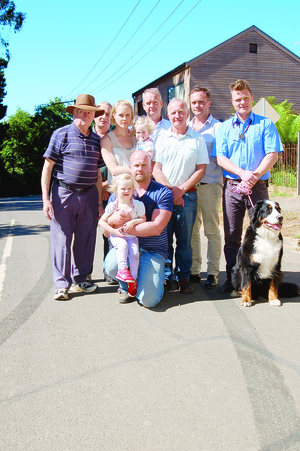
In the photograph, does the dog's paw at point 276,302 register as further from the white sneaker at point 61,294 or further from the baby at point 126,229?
the white sneaker at point 61,294

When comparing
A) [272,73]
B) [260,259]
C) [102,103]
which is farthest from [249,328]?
[272,73]

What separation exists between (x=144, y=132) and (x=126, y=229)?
1.30 meters

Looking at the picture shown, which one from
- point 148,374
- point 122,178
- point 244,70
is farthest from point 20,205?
point 148,374

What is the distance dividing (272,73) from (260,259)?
2531cm

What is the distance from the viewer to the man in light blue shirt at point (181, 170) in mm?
5227

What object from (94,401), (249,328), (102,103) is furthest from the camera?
(102,103)

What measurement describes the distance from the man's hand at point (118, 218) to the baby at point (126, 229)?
4 centimetres

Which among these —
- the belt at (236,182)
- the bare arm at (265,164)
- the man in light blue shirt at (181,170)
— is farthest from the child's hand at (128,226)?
the bare arm at (265,164)

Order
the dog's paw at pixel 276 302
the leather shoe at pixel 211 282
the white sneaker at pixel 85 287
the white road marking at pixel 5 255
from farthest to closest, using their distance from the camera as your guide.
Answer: the white road marking at pixel 5 255, the leather shoe at pixel 211 282, the white sneaker at pixel 85 287, the dog's paw at pixel 276 302

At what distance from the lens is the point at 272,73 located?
27078mm

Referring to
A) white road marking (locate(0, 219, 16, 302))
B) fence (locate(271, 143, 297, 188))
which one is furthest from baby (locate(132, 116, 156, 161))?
fence (locate(271, 143, 297, 188))

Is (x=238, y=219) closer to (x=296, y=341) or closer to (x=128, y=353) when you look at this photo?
(x=296, y=341)

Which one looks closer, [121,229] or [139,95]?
[121,229]

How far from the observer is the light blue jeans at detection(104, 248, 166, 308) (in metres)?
4.65
